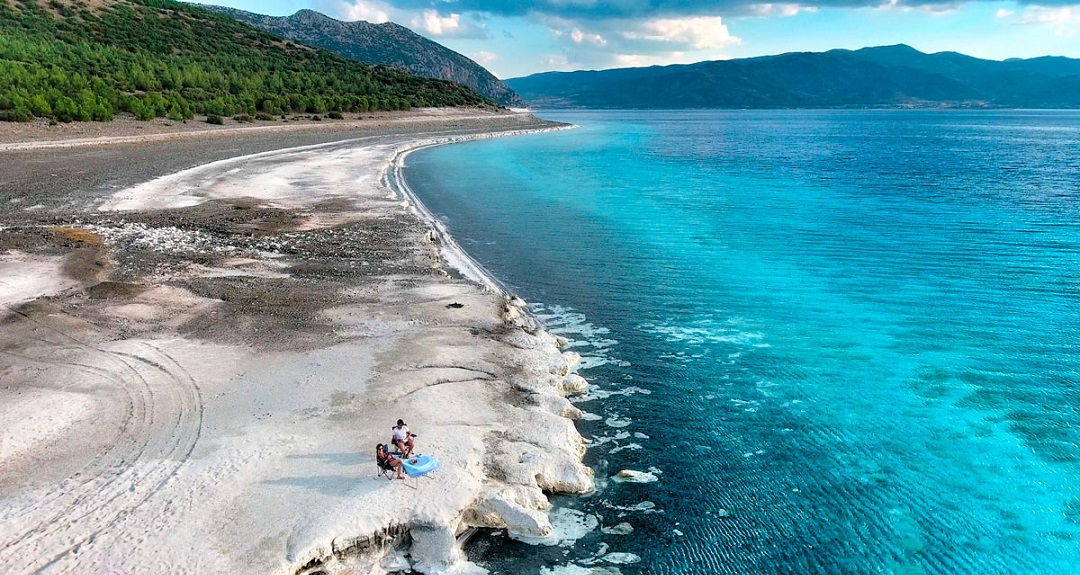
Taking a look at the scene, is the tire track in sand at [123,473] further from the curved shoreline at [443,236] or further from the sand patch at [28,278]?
the curved shoreline at [443,236]

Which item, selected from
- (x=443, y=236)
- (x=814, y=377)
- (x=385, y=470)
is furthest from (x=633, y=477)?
(x=443, y=236)

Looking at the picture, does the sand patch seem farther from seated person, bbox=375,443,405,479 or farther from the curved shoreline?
seated person, bbox=375,443,405,479

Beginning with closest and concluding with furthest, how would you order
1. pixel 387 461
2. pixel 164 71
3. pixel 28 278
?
pixel 387 461, pixel 28 278, pixel 164 71

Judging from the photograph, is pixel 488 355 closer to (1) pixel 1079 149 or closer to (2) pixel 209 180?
(2) pixel 209 180

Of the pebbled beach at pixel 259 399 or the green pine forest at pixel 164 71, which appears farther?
the green pine forest at pixel 164 71

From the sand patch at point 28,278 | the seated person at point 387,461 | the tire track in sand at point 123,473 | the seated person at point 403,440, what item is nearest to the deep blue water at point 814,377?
the seated person at point 387,461

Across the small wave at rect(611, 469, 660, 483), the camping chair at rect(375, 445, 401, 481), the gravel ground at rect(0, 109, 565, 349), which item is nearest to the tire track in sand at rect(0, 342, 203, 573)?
the gravel ground at rect(0, 109, 565, 349)

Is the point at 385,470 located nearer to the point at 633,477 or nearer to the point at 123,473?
the point at 123,473
